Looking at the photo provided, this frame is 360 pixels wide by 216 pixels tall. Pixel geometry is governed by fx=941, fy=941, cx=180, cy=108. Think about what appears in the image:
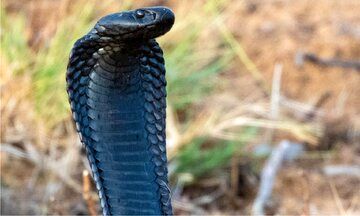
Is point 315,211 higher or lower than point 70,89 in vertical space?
lower

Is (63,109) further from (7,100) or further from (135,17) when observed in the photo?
(135,17)

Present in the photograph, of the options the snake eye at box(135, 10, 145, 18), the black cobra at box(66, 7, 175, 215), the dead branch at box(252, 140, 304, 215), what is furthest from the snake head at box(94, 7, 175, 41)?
the dead branch at box(252, 140, 304, 215)

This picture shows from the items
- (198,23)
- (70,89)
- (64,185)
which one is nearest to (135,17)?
(70,89)

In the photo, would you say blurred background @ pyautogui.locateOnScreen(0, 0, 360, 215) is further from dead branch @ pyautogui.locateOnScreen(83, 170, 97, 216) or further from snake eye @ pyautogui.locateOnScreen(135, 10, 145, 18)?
snake eye @ pyautogui.locateOnScreen(135, 10, 145, 18)

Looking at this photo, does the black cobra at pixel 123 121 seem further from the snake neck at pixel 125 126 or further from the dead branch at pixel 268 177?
the dead branch at pixel 268 177

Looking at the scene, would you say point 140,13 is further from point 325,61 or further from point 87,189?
point 325,61

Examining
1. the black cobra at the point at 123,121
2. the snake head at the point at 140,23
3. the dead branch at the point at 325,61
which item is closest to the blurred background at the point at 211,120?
the dead branch at the point at 325,61

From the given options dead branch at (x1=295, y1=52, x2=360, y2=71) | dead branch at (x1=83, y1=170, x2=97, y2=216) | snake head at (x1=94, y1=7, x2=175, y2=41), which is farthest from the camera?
dead branch at (x1=295, y1=52, x2=360, y2=71)
